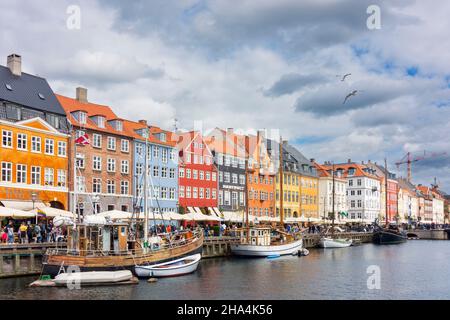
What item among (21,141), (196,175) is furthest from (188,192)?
(21,141)

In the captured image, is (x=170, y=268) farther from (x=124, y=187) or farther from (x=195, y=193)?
(x=195, y=193)

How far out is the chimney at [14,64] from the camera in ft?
184

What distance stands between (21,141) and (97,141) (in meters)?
10.4

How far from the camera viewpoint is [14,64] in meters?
56.1

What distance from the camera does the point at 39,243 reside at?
4038 centimetres

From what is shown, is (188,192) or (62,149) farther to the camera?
(188,192)

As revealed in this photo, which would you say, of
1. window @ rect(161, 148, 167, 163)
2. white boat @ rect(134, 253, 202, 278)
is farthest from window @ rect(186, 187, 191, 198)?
white boat @ rect(134, 253, 202, 278)

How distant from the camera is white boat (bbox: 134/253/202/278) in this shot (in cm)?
3731

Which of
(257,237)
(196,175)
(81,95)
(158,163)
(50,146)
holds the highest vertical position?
(81,95)

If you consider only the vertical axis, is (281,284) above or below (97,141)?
below

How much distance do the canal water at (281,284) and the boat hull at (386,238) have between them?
134 ft
